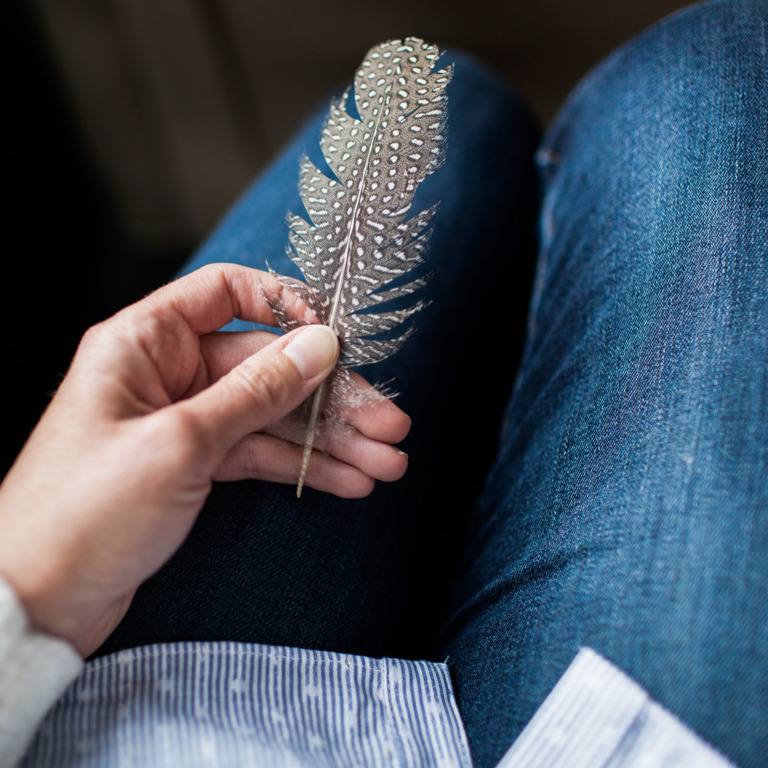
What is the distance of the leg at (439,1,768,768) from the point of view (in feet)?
1.64

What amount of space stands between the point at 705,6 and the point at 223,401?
92 centimetres

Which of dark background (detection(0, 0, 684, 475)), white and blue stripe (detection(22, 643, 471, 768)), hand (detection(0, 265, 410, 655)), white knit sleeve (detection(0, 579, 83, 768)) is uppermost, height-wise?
dark background (detection(0, 0, 684, 475))

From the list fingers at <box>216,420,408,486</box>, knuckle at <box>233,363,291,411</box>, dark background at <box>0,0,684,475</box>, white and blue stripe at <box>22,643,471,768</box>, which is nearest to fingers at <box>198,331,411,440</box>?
fingers at <box>216,420,408,486</box>

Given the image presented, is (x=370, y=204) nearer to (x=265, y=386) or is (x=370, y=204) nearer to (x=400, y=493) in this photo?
(x=265, y=386)

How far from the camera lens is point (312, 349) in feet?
1.99

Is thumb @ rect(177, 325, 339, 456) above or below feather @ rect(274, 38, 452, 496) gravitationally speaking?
below

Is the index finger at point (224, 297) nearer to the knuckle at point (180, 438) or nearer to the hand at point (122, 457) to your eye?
the hand at point (122, 457)

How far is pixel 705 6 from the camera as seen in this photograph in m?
0.88

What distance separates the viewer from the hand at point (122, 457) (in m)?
0.49

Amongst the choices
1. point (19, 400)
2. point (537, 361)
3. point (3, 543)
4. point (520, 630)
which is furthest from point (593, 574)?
point (19, 400)

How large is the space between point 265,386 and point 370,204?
0.24m

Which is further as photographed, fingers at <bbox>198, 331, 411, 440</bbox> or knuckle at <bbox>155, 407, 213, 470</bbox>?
fingers at <bbox>198, 331, 411, 440</bbox>

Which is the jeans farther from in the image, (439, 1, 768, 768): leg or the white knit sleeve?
the white knit sleeve

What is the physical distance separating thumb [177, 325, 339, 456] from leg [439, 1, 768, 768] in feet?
1.00
